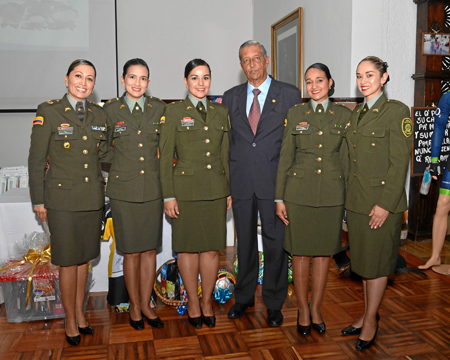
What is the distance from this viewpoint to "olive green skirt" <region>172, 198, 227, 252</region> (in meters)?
2.50

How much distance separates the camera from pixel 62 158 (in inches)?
90.9

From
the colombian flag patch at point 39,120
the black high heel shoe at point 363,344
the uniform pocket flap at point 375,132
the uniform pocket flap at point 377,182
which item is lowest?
the black high heel shoe at point 363,344

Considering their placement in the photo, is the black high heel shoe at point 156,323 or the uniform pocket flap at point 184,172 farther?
the black high heel shoe at point 156,323

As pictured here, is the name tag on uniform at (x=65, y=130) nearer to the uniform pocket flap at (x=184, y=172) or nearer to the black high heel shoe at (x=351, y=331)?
the uniform pocket flap at (x=184, y=172)

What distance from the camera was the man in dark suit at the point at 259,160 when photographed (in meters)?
2.60

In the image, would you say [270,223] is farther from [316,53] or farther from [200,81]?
[316,53]

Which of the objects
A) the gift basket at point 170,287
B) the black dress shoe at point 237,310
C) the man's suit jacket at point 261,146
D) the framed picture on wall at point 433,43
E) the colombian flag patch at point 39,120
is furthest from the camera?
the framed picture on wall at point 433,43

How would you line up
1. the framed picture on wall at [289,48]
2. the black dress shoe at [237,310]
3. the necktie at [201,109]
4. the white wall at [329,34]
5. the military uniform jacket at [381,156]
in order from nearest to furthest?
the military uniform jacket at [381,156] < the necktie at [201,109] < the black dress shoe at [237,310] < the white wall at [329,34] < the framed picture on wall at [289,48]

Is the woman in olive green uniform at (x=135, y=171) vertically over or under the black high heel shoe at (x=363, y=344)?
over

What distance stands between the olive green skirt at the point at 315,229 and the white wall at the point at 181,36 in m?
3.82

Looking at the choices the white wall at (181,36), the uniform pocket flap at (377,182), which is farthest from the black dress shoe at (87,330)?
the white wall at (181,36)

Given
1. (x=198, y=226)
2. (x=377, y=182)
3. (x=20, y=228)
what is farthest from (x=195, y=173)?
(x=20, y=228)

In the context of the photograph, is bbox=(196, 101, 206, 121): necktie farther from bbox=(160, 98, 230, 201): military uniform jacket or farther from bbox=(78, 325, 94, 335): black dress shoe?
bbox=(78, 325, 94, 335): black dress shoe

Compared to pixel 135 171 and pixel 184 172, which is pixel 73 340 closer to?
pixel 135 171
